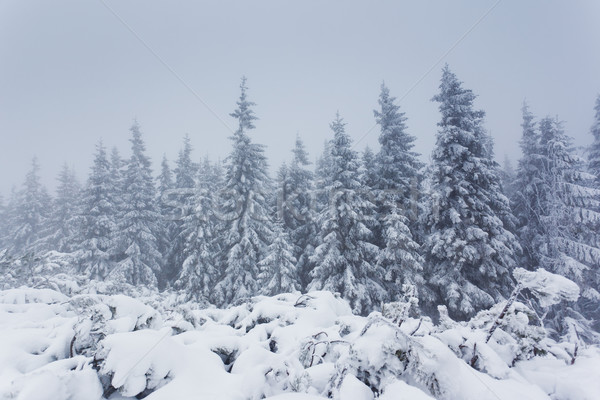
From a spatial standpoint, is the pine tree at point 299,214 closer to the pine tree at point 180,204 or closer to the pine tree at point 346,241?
the pine tree at point 346,241

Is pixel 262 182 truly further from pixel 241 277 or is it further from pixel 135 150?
pixel 135 150

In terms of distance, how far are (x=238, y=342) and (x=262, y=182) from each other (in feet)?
61.6

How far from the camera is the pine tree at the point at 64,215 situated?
27409 mm

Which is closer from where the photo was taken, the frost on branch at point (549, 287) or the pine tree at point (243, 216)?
the frost on branch at point (549, 287)

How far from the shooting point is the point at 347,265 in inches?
631

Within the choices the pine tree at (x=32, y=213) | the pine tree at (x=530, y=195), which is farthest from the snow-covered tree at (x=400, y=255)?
the pine tree at (x=32, y=213)

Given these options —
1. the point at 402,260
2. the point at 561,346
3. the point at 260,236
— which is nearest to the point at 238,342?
the point at 561,346

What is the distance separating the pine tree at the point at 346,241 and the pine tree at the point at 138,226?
1383cm

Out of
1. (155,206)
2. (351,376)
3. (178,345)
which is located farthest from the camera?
(155,206)

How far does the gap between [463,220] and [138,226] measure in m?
23.1

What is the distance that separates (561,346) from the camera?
3.27 metres

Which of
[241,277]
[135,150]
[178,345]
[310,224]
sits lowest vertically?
[241,277]

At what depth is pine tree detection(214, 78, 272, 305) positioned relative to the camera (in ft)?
62.3

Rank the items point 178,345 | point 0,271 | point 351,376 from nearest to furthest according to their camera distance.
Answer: point 351,376 → point 178,345 → point 0,271
